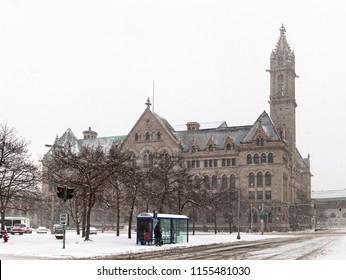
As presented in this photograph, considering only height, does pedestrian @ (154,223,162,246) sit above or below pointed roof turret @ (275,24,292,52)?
below

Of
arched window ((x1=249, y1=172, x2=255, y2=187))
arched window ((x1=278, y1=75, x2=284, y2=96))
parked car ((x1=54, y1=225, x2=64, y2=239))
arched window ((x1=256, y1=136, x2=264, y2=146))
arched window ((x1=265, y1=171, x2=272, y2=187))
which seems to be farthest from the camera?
arched window ((x1=278, y1=75, x2=284, y2=96))

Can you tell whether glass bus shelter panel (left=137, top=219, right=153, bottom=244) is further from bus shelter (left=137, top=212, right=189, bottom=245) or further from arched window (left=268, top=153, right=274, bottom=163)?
arched window (left=268, top=153, right=274, bottom=163)

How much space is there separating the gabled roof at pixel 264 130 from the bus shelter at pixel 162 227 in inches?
2778

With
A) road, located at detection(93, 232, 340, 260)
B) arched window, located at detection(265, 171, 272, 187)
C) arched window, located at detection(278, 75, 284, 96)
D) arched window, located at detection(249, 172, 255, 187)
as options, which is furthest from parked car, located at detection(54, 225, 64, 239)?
arched window, located at detection(278, 75, 284, 96)

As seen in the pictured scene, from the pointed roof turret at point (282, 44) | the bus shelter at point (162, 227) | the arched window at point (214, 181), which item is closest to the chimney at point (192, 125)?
the arched window at point (214, 181)

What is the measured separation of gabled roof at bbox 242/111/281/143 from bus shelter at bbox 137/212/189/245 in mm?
70551

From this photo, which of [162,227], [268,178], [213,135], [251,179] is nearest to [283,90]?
[213,135]

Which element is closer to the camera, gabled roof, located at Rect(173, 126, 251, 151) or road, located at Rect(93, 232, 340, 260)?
road, located at Rect(93, 232, 340, 260)

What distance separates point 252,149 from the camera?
378 feet

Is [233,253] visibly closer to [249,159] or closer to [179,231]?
[179,231]

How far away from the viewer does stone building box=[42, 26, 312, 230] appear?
4380 inches

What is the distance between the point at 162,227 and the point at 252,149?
7383 centimetres

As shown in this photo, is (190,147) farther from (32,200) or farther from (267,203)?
(32,200)

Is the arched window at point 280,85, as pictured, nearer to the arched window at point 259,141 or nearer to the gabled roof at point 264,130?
the gabled roof at point 264,130
